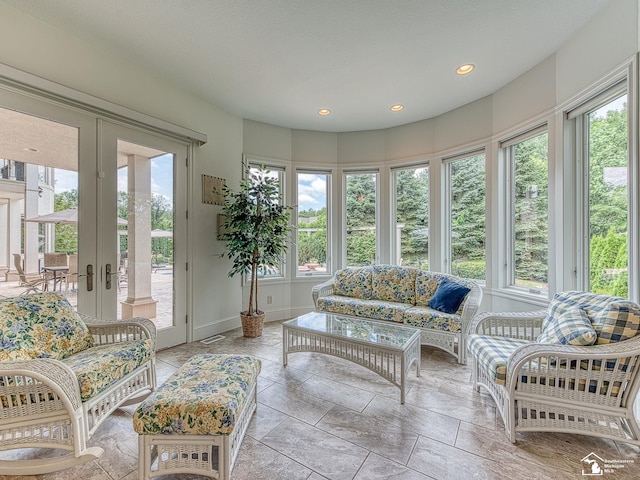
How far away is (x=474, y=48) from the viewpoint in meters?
2.63

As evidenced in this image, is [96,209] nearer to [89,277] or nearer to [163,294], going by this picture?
[89,277]

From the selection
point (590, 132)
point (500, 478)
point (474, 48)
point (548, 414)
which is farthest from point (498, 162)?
point (500, 478)

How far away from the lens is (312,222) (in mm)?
4797

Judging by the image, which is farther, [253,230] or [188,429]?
[253,230]

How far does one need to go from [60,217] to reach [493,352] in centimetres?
363

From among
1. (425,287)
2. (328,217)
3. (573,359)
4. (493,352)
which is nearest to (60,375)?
(493,352)

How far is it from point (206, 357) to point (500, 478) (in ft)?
6.00

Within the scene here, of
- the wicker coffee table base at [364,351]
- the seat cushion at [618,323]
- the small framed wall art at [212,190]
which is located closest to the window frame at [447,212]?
the wicker coffee table base at [364,351]

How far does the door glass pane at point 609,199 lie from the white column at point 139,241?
4.28 metres

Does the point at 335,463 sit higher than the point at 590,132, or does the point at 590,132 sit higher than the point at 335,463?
the point at 590,132

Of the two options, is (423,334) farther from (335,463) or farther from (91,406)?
(91,406)

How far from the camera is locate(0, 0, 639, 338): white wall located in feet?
7.50

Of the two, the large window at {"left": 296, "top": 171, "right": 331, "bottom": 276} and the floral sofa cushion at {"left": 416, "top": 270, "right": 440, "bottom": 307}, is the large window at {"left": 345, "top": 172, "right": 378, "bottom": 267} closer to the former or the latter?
the large window at {"left": 296, "top": 171, "right": 331, "bottom": 276}

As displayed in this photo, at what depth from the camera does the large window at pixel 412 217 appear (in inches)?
172
